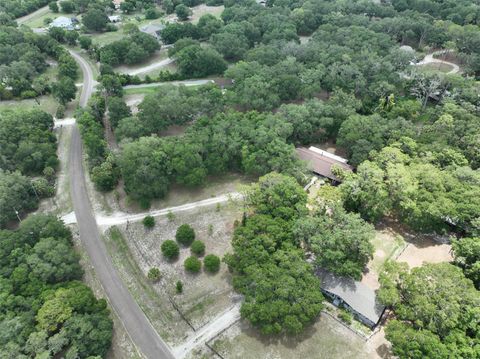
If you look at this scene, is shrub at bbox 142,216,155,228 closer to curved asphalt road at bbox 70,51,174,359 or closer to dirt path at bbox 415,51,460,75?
curved asphalt road at bbox 70,51,174,359

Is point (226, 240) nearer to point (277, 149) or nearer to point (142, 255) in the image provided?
point (142, 255)

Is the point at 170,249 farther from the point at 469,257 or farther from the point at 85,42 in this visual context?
the point at 85,42

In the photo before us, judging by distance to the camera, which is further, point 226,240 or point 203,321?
point 226,240

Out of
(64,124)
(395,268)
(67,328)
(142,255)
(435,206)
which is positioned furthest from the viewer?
(64,124)

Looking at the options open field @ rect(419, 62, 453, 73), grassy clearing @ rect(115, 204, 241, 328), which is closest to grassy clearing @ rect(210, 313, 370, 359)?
grassy clearing @ rect(115, 204, 241, 328)

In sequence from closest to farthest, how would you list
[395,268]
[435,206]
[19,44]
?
1. [395,268]
2. [435,206]
3. [19,44]

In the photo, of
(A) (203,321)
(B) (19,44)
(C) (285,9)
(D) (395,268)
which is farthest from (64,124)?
(C) (285,9)

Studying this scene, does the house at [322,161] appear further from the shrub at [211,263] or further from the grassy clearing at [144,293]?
the grassy clearing at [144,293]
